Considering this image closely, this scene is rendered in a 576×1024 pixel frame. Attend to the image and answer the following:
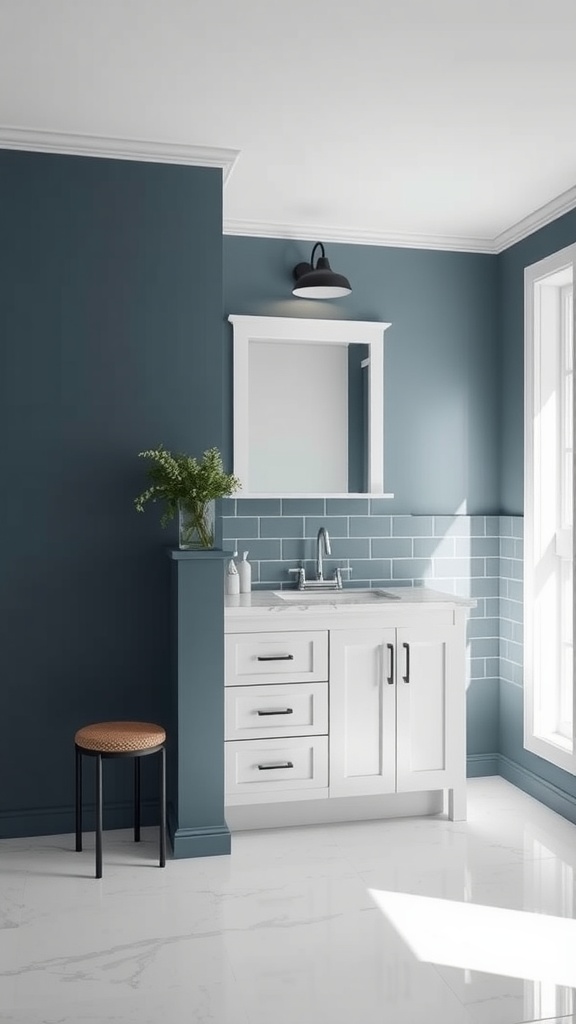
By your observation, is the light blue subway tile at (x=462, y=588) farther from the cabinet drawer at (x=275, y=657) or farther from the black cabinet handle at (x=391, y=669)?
the cabinet drawer at (x=275, y=657)

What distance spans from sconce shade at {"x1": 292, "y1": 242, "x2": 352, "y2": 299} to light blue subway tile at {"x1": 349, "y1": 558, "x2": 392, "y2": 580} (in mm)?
1276

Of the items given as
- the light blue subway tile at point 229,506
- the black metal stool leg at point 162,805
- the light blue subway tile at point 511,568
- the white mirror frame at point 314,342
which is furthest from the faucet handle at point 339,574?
the black metal stool leg at point 162,805

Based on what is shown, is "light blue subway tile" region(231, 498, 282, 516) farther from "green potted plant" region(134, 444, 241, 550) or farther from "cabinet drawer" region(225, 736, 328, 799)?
"cabinet drawer" region(225, 736, 328, 799)

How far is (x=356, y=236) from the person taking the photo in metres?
4.38

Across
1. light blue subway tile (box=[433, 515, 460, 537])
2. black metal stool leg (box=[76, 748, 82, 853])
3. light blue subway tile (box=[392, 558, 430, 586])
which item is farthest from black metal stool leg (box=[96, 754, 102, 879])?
light blue subway tile (box=[433, 515, 460, 537])

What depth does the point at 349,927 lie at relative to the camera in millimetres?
2777

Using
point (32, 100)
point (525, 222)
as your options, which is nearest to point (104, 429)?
point (32, 100)

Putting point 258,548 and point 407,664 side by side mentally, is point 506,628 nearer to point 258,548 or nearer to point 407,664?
point 407,664

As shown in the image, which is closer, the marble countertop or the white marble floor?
the white marble floor

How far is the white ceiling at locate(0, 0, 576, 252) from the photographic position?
2.52 meters

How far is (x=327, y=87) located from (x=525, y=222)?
162cm

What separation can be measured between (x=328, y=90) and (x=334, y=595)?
85.8 inches

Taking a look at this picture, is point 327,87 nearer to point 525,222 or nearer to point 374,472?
point 525,222

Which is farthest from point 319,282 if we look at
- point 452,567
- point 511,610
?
point 511,610
